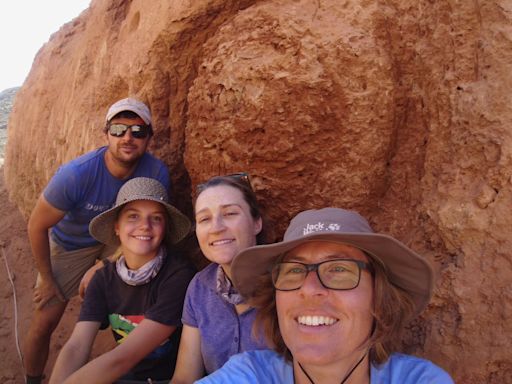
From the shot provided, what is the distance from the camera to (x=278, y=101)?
8.05ft

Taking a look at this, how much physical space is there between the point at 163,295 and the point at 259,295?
2.72 feet

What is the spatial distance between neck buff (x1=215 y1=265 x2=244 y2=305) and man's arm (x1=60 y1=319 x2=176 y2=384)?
41cm

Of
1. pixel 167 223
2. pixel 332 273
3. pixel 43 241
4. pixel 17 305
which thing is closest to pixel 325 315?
pixel 332 273

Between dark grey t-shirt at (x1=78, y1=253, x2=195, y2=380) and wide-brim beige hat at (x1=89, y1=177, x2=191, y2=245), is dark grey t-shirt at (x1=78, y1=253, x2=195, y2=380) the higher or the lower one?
the lower one

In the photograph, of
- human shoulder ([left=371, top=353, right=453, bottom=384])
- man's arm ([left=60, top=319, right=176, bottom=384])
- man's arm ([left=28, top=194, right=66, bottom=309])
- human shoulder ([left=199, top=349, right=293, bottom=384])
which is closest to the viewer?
human shoulder ([left=371, top=353, right=453, bottom=384])

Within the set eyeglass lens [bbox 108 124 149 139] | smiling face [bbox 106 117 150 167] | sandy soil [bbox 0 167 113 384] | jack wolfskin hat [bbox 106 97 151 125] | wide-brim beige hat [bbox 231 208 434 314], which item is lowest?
sandy soil [bbox 0 167 113 384]

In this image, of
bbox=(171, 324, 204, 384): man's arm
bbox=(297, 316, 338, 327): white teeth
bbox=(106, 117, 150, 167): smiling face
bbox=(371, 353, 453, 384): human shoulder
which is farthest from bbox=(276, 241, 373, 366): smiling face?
bbox=(106, 117, 150, 167): smiling face

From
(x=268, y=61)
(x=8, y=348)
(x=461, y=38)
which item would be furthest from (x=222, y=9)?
(x=8, y=348)

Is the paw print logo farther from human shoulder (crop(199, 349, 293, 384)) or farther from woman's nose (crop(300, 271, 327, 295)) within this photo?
human shoulder (crop(199, 349, 293, 384))

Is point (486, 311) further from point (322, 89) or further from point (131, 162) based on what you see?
point (131, 162)

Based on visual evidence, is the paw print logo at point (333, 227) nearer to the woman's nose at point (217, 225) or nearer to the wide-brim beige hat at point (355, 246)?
the wide-brim beige hat at point (355, 246)

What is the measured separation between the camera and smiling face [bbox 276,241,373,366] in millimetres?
1490

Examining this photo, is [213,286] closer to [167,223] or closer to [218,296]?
[218,296]

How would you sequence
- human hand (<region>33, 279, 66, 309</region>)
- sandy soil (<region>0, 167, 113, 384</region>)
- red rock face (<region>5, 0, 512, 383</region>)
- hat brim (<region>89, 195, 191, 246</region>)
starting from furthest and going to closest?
sandy soil (<region>0, 167, 113, 384</region>) → human hand (<region>33, 279, 66, 309</region>) → hat brim (<region>89, 195, 191, 246</region>) → red rock face (<region>5, 0, 512, 383</region>)
